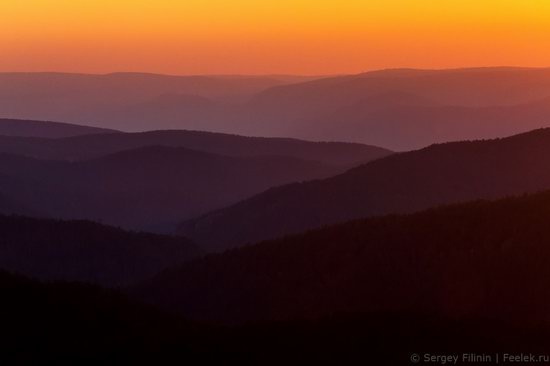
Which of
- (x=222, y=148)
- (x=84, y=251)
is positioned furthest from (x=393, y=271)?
(x=222, y=148)

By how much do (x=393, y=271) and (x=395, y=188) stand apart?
51512 millimetres

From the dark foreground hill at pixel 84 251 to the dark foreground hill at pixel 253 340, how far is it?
3919cm

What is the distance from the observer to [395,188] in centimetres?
9781

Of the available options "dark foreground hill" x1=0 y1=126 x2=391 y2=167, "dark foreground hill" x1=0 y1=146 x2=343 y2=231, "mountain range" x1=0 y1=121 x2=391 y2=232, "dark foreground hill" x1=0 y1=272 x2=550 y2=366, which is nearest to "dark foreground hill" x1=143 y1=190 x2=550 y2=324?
"dark foreground hill" x1=0 y1=272 x2=550 y2=366

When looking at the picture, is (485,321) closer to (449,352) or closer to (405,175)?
(449,352)

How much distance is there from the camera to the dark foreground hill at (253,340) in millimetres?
29625

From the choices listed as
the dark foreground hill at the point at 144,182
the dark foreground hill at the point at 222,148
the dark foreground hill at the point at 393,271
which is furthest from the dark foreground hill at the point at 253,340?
the dark foreground hill at the point at 222,148

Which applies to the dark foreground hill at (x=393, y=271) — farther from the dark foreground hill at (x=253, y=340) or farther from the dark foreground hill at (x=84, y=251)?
the dark foreground hill at (x=84, y=251)

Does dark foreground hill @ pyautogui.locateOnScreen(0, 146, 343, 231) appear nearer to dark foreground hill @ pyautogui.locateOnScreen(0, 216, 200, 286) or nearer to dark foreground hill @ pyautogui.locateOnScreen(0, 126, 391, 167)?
dark foreground hill @ pyautogui.locateOnScreen(0, 126, 391, 167)

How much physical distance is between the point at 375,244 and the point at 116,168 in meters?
110

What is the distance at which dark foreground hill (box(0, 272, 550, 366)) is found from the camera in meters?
29.6

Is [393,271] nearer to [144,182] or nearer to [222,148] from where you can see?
[144,182]

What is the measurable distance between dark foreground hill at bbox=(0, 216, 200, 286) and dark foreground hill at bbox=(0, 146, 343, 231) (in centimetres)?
3343

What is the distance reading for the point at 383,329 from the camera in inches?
1241
